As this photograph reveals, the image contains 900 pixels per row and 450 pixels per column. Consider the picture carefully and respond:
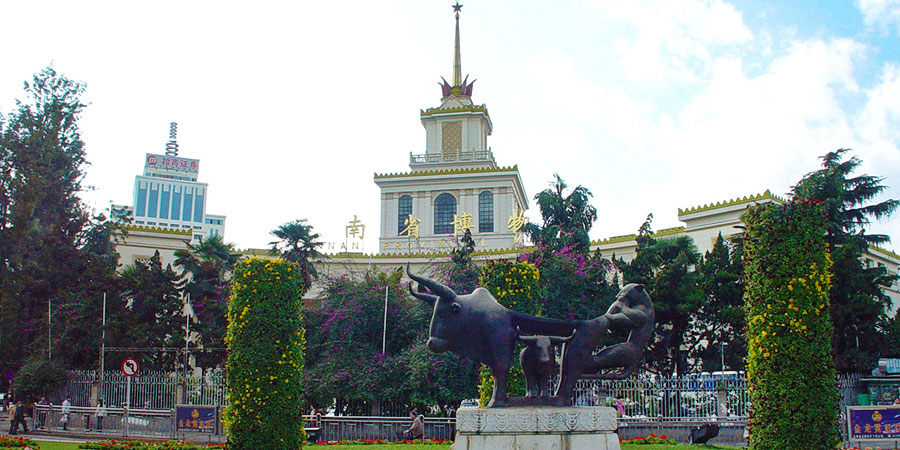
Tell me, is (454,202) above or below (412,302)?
above

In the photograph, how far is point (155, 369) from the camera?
27.8 m

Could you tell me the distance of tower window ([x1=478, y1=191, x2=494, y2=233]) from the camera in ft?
151

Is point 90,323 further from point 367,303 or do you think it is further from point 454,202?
point 454,202

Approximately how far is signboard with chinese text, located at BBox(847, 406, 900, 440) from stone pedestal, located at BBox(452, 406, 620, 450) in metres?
9.29

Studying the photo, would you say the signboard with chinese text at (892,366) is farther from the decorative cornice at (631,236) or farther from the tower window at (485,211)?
the tower window at (485,211)

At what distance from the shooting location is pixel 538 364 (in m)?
12.5

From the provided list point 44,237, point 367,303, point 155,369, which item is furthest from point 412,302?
point 44,237

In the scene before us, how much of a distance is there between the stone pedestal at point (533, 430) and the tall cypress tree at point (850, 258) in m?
14.0

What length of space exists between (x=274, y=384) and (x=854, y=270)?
18.7m

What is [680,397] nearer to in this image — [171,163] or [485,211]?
[485,211]

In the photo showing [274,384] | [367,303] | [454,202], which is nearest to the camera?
[274,384]

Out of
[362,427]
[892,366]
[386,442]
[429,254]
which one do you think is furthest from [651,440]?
[429,254]

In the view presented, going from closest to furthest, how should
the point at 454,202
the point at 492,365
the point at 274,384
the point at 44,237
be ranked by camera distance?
the point at 492,365 → the point at 274,384 → the point at 44,237 → the point at 454,202

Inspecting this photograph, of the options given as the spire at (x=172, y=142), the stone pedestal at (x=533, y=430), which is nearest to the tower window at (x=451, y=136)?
the stone pedestal at (x=533, y=430)
